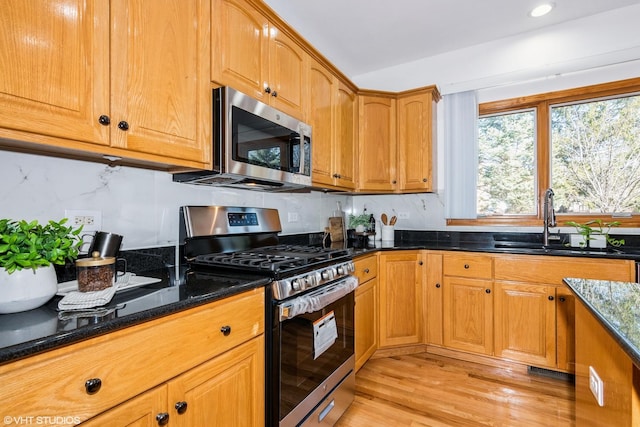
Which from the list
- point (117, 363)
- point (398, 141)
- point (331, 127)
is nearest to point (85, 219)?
point (117, 363)

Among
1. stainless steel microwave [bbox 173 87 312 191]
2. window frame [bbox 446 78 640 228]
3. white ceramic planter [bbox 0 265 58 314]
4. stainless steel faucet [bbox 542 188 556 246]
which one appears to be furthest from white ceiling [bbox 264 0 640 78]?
white ceramic planter [bbox 0 265 58 314]

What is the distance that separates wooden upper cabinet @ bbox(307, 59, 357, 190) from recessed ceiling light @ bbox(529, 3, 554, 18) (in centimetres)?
145

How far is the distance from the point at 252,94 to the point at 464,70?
222 centimetres

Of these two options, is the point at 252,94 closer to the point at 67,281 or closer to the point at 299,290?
the point at 299,290

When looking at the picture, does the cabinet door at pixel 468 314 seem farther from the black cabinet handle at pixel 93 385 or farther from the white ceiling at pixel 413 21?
the black cabinet handle at pixel 93 385

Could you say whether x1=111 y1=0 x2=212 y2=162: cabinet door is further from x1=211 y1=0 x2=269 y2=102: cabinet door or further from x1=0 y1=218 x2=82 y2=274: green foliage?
x1=0 y1=218 x2=82 y2=274: green foliage

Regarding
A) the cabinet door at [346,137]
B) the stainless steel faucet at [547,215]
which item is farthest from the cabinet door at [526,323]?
the cabinet door at [346,137]

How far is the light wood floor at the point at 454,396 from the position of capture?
5.82 feet

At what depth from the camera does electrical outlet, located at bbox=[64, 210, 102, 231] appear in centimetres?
123

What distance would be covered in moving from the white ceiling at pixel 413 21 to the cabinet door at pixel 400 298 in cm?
185

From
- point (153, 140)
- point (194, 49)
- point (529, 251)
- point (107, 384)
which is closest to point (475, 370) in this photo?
point (529, 251)
